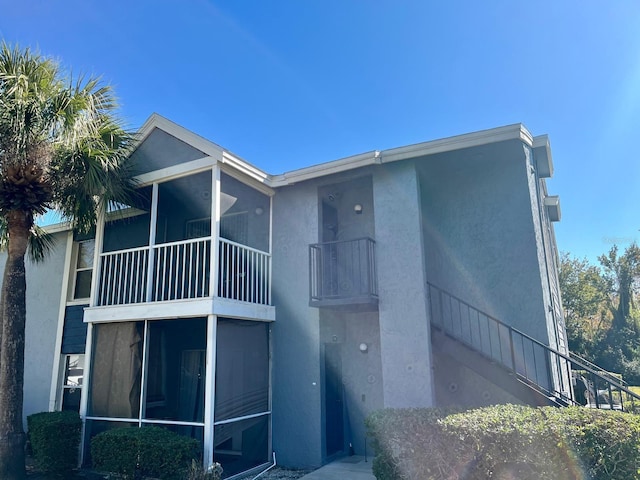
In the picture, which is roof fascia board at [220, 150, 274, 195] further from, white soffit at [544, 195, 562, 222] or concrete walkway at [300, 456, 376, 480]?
white soffit at [544, 195, 562, 222]

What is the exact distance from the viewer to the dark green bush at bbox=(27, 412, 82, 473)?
859 cm

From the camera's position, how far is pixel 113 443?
8.01m

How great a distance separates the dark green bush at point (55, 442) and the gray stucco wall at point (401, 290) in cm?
645

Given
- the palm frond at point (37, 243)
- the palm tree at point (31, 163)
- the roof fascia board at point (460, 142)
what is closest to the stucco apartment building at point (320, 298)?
the roof fascia board at point (460, 142)

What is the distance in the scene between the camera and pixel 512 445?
5500 mm

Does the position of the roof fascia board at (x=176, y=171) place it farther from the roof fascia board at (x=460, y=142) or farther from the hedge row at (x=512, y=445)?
the hedge row at (x=512, y=445)

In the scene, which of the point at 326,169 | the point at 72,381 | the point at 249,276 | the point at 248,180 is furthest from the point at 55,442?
the point at 326,169

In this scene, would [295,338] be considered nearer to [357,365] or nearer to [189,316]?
[357,365]

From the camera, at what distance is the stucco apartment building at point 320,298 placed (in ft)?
27.3

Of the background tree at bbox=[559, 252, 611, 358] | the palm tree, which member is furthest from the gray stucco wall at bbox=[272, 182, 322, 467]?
the background tree at bbox=[559, 252, 611, 358]

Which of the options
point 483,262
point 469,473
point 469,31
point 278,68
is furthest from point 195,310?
point 469,31

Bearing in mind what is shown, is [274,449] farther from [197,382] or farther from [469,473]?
[469,473]

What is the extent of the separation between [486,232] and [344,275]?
321 cm

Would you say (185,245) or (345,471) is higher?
(185,245)
